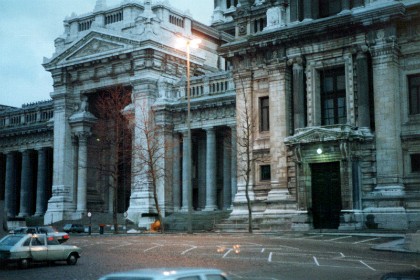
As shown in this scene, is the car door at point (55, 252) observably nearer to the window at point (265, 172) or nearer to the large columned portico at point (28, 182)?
the window at point (265, 172)

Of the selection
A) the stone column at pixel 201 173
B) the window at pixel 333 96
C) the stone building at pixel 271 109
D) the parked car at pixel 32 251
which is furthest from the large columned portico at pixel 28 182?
the parked car at pixel 32 251

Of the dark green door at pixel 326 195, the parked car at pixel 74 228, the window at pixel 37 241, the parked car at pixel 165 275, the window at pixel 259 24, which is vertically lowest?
the parked car at pixel 74 228

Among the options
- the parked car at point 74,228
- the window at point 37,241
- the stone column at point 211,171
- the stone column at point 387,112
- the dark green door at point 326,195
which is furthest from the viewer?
the stone column at point 211,171

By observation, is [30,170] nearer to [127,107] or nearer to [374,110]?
[127,107]

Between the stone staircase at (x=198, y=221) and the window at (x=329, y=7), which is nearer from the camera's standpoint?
the window at (x=329, y=7)

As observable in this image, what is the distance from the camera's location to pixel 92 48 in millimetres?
66438

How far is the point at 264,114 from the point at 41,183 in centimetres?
3748

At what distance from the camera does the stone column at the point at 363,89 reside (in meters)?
42.6

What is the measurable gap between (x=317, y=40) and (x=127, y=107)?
24.5 metres

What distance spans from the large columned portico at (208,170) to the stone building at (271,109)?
148mm

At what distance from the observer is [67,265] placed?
24984 mm

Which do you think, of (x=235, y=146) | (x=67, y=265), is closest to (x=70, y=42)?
(x=235, y=146)

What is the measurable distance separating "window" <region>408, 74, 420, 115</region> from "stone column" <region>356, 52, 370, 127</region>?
282 centimetres

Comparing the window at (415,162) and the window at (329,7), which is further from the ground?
the window at (329,7)
